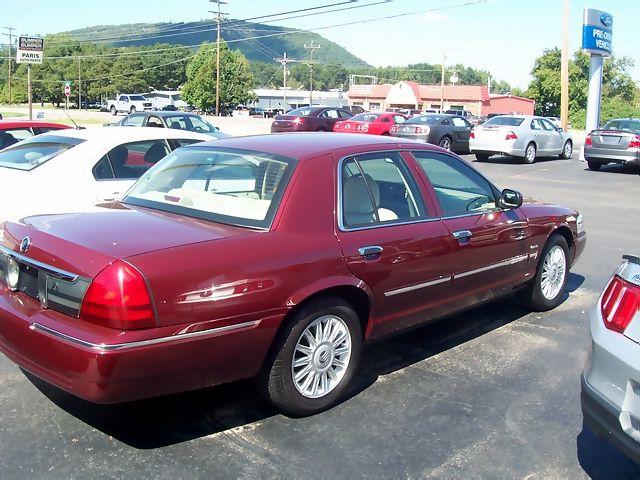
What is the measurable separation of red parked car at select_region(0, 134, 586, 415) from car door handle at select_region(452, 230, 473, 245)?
3cm

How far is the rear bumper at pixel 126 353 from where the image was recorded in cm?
321

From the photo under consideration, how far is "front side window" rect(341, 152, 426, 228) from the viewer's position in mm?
4316

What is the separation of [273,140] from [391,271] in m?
1.26

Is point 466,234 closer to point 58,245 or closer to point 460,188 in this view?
point 460,188

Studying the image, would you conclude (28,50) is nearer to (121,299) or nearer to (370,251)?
(370,251)

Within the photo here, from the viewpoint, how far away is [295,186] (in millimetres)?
4066

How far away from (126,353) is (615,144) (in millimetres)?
19292

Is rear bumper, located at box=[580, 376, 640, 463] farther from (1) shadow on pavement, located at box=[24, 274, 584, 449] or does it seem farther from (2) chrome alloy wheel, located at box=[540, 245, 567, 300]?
(2) chrome alloy wheel, located at box=[540, 245, 567, 300]

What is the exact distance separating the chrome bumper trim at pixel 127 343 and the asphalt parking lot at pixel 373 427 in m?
0.65

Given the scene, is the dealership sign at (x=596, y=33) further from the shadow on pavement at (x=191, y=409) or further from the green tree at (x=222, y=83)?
the green tree at (x=222, y=83)

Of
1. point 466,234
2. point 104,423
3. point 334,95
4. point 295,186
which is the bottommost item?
point 104,423

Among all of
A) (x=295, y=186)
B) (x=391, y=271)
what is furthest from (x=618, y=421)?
(x=295, y=186)

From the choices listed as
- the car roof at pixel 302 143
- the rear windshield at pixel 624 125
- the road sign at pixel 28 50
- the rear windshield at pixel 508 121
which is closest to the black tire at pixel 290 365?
the car roof at pixel 302 143

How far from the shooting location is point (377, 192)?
15.0 ft
